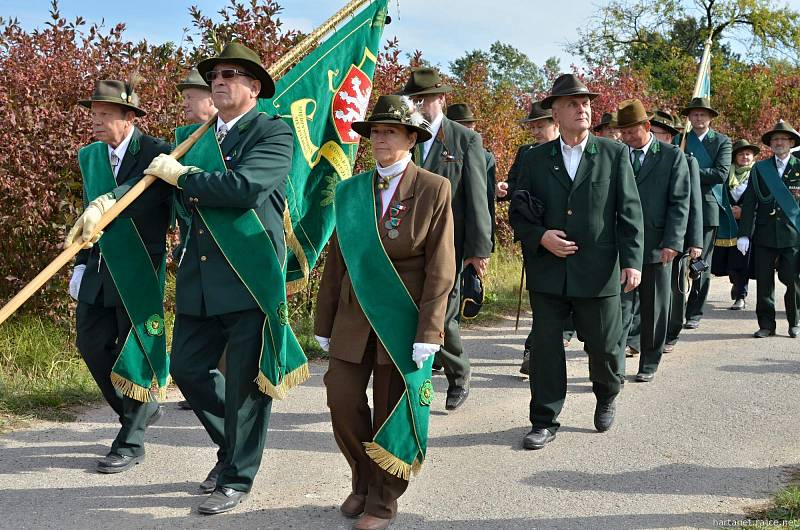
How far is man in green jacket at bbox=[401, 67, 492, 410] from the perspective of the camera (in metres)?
6.08

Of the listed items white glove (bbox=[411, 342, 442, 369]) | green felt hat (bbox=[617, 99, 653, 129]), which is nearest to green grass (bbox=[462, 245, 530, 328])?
green felt hat (bbox=[617, 99, 653, 129])

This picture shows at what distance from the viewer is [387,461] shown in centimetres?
419

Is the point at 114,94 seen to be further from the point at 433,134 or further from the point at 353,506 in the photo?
the point at 353,506

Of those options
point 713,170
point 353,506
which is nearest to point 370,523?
point 353,506

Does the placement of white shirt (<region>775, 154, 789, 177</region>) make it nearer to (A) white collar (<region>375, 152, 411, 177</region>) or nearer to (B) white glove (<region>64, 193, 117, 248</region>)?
(A) white collar (<region>375, 152, 411, 177</region>)

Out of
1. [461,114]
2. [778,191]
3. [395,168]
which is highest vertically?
[461,114]

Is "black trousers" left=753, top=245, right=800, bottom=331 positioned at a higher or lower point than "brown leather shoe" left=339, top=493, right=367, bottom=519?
higher

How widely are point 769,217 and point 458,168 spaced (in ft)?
15.8

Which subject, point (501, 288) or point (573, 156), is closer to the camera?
point (573, 156)

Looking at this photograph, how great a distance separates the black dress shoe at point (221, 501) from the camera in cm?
440

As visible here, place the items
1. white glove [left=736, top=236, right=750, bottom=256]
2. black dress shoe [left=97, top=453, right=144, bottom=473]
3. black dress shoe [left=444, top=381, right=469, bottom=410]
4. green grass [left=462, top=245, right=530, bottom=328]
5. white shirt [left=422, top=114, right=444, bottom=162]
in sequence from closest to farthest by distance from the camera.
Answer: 1. black dress shoe [left=97, top=453, right=144, bottom=473]
2. white shirt [left=422, top=114, right=444, bottom=162]
3. black dress shoe [left=444, top=381, right=469, bottom=410]
4. white glove [left=736, top=236, right=750, bottom=256]
5. green grass [left=462, top=245, right=530, bottom=328]

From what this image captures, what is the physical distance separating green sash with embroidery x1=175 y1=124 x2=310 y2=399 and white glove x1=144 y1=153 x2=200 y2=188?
175 mm

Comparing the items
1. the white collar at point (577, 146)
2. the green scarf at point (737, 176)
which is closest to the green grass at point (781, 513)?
the white collar at point (577, 146)

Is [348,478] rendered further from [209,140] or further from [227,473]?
[209,140]
